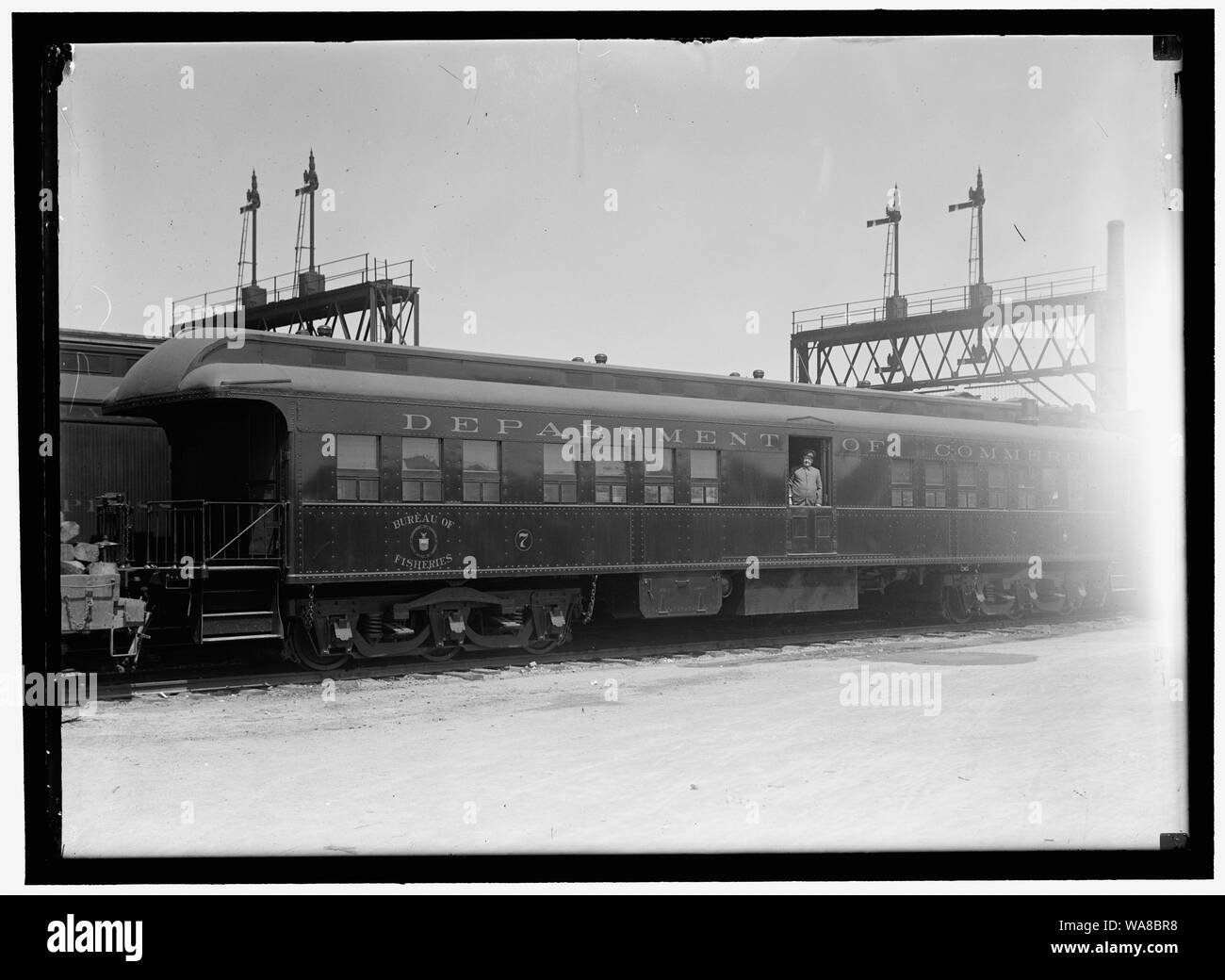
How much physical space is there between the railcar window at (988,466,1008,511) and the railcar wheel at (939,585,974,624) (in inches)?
67.5

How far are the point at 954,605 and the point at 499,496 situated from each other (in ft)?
34.9

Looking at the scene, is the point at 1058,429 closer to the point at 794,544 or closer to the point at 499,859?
the point at 794,544

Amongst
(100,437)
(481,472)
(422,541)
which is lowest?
(422,541)

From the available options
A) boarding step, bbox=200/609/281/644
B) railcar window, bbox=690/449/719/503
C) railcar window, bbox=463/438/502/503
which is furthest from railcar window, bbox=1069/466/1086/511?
boarding step, bbox=200/609/281/644

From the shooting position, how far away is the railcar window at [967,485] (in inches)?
869

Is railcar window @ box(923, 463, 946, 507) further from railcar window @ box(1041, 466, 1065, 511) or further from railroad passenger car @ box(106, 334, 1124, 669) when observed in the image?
railcar window @ box(1041, 466, 1065, 511)

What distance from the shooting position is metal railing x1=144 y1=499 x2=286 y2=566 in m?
14.5

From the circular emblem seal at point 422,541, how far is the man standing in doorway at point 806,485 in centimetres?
659

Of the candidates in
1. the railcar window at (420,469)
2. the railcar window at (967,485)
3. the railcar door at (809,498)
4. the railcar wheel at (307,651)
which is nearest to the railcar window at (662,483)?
the railcar door at (809,498)

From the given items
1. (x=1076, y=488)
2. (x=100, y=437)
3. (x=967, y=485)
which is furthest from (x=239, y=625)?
(x=1076, y=488)

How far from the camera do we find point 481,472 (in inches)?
→ 632

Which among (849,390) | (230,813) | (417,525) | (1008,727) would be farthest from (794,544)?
(230,813)

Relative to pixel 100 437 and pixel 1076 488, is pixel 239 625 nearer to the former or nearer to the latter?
pixel 100 437

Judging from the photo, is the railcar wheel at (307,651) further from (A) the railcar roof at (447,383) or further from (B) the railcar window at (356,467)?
(A) the railcar roof at (447,383)
